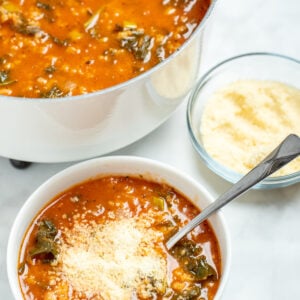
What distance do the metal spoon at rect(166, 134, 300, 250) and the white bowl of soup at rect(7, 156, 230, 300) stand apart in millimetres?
36

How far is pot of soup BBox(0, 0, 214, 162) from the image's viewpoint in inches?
79.3

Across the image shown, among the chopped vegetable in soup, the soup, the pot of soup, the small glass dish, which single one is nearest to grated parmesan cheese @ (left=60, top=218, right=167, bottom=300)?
the soup

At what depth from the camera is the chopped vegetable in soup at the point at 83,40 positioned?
2.22 meters

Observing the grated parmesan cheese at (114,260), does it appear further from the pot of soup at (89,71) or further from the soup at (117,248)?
the pot of soup at (89,71)

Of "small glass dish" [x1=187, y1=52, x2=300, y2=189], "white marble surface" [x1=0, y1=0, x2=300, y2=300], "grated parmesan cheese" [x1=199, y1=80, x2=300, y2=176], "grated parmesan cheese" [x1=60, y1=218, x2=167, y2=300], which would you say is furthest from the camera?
"small glass dish" [x1=187, y1=52, x2=300, y2=189]

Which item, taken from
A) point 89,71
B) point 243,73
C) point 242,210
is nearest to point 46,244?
point 89,71

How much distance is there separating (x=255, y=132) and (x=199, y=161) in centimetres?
22

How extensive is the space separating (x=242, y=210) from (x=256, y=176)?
0.29 m

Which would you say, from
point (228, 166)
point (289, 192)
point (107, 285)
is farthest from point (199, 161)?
point (107, 285)

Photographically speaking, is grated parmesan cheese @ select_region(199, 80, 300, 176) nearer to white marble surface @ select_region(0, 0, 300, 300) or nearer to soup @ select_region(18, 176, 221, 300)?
white marble surface @ select_region(0, 0, 300, 300)

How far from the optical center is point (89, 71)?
2.24 meters

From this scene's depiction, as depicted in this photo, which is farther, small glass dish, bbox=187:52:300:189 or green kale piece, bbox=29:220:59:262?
small glass dish, bbox=187:52:300:189

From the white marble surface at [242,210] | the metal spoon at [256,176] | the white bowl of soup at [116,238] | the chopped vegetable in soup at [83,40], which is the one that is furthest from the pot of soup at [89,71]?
the metal spoon at [256,176]

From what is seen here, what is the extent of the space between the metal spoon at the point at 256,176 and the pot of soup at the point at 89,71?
35cm
